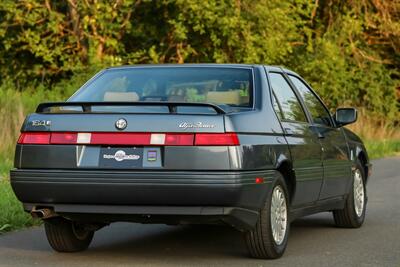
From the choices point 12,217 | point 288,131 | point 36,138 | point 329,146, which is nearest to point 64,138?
point 36,138

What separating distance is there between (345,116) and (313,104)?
0.37 meters

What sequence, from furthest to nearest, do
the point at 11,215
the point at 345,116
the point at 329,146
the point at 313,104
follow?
the point at 11,215
the point at 345,116
the point at 313,104
the point at 329,146

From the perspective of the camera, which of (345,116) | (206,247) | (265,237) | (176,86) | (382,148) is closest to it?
(265,237)

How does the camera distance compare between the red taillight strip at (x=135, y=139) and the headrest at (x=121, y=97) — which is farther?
the headrest at (x=121, y=97)

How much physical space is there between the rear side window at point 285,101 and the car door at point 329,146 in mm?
208

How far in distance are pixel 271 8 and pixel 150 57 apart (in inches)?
127

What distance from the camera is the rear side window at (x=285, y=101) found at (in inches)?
316

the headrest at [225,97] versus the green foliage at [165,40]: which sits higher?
the headrest at [225,97]

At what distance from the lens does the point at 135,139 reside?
6.98 metres

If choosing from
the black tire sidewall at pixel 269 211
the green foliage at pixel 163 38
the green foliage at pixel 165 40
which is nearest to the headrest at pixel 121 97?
the black tire sidewall at pixel 269 211

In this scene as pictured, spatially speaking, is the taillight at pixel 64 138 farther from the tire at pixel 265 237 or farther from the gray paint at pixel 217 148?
the tire at pixel 265 237

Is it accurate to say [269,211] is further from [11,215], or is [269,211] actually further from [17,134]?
[17,134]

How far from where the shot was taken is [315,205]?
27.9 ft

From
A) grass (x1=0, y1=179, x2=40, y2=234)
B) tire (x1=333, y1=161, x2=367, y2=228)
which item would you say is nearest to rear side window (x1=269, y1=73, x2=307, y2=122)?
tire (x1=333, y1=161, x2=367, y2=228)
